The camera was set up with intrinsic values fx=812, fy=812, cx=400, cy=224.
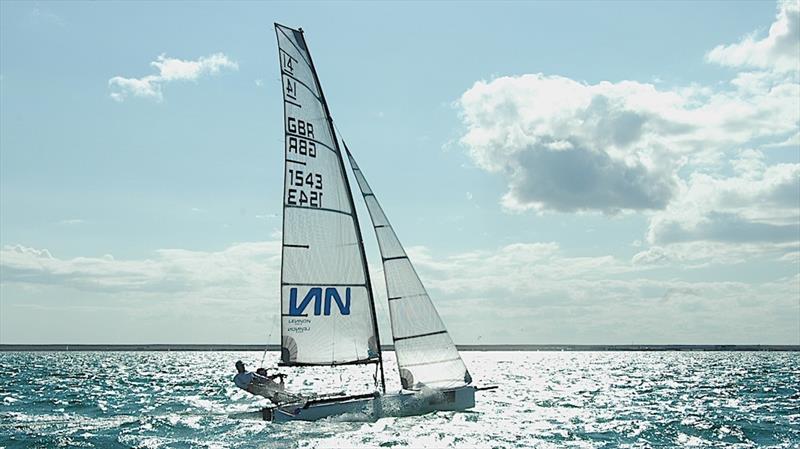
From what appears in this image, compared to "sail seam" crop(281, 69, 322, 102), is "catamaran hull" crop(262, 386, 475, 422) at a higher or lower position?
lower

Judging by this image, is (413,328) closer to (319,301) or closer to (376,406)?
(376,406)

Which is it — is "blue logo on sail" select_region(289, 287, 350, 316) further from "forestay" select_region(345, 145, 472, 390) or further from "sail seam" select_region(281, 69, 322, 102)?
"sail seam" select_region(281, 69, 322, 102)

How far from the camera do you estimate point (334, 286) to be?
3109 centimetres

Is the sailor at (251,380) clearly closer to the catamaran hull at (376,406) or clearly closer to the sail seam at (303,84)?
the catamaran hull at (376,406)

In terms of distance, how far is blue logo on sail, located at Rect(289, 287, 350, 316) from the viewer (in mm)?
30406

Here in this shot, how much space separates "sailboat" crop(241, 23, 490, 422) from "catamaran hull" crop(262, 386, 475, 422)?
42 millimetres

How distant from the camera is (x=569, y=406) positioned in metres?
43.2

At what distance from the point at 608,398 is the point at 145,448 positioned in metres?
31.5

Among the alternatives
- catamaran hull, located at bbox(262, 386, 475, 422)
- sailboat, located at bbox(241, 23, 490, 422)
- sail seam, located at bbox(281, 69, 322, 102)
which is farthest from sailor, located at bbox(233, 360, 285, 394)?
sail seam, located at bbox(281, 69, 322, 102)

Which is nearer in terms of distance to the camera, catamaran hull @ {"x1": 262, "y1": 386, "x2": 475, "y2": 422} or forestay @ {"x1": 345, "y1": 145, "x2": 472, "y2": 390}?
catamaran hull @ {"x1": 262, "y1": 386, "x2": 475, "y2": 422}

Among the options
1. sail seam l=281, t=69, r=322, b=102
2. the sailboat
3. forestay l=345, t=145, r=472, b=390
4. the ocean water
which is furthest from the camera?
forestay l=345, t=145, r=472, b=390

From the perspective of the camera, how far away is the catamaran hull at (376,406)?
29578 millimetres

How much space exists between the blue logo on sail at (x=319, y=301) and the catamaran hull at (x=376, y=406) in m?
3.32

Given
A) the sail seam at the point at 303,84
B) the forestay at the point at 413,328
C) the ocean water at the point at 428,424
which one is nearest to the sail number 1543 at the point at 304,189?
the forestay at the point at 413,328
